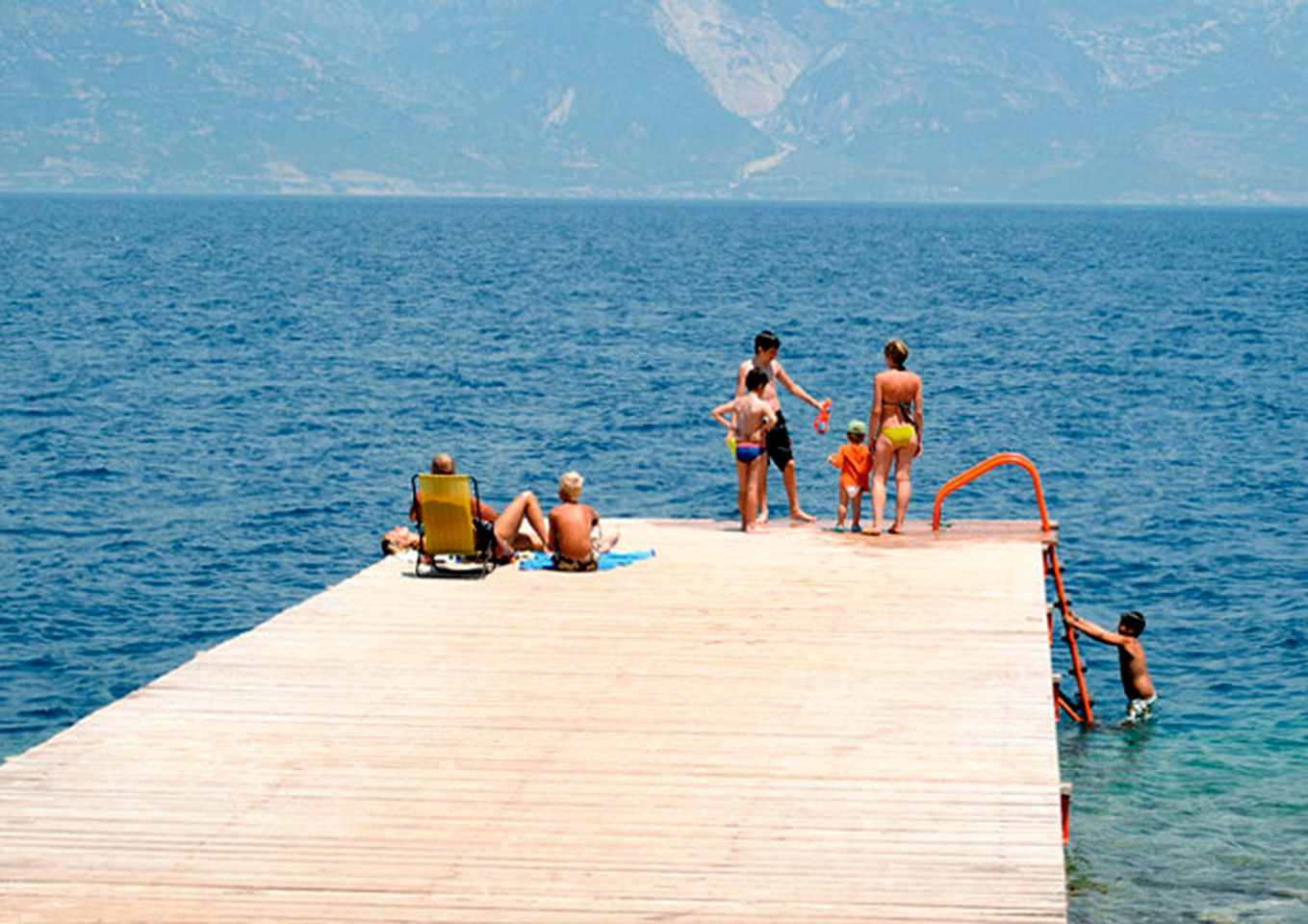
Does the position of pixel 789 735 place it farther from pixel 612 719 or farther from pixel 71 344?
pixel 71 344

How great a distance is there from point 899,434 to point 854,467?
78 centimetres

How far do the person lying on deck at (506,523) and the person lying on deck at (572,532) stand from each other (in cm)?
30

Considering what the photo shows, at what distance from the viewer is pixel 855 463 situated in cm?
1875

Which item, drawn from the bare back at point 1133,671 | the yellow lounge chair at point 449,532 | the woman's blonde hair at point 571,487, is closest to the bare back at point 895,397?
the woman's blonde hair at point 571,487

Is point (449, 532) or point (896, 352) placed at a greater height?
point (896, 352)

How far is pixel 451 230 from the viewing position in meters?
185

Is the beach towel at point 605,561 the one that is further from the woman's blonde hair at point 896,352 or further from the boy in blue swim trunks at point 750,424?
the woman's blonde hair at point 896,352

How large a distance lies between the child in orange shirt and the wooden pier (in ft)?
9.17

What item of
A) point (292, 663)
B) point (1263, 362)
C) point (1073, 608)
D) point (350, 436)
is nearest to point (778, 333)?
point (1263, 362)

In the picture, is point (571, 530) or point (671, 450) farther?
point (671, 450)

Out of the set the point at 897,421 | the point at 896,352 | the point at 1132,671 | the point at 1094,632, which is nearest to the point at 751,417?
the point at 897,421

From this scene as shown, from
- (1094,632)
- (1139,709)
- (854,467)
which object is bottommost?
(1139,709)

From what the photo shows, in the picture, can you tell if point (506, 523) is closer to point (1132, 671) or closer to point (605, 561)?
point (605, 561)

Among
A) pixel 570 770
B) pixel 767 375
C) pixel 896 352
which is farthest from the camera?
pixel 767 375
